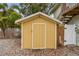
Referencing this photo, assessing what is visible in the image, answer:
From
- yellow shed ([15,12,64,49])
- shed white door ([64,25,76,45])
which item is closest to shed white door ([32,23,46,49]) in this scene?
yellow shed ([15,12,64,49])

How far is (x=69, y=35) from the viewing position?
3.12 metres

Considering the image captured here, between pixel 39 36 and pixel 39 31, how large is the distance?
85 mm

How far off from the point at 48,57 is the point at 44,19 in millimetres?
649

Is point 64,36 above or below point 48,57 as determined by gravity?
above

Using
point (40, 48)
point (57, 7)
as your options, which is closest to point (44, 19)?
point (57, 7)

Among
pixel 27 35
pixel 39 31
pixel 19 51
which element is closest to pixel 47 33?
pixel 39 31

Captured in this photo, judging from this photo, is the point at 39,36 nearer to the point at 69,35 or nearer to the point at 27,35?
the point at 27,35

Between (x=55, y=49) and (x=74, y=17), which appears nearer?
(x=55, y=49)

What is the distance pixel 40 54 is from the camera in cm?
297

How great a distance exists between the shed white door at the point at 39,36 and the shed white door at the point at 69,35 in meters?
0.41

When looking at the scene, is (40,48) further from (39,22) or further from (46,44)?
(39,22)

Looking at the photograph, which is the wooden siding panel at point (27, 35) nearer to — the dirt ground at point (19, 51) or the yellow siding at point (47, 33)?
the yellow siding at point (47, 33)

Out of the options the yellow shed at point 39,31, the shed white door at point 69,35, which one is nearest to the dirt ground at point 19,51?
the yellow shed at point 39,31

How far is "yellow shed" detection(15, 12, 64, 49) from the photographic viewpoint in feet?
9.73
